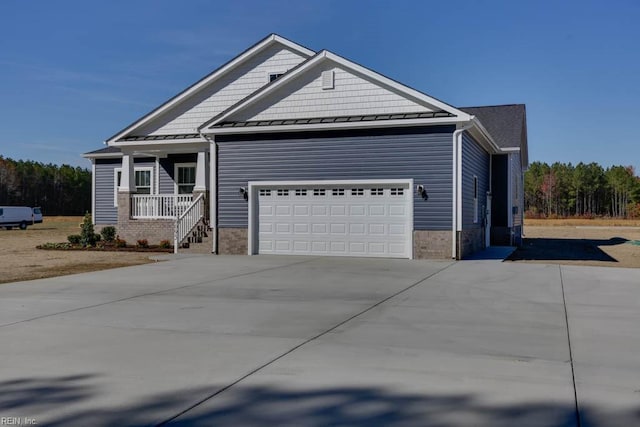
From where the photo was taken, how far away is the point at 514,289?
36.3ft

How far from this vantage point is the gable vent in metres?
18.2

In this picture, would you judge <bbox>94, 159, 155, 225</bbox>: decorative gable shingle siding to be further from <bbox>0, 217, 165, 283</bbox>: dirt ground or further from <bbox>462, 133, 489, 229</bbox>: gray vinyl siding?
<bbox>462, 133, 489, 229</bbox>: gray vinyl siding

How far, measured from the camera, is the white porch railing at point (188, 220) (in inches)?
800

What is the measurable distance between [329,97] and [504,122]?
1112cm

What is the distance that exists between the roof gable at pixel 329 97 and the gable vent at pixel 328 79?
62 mm

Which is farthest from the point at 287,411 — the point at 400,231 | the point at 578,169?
the point at 578,169

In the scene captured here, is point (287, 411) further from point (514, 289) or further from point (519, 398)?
point (514, 289)

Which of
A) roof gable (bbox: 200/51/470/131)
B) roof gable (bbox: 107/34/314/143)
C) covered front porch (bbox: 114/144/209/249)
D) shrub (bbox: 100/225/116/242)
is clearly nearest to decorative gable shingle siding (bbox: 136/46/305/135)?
roof gable (bbox: 107/34/314/143)

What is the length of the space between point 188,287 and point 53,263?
7853mm

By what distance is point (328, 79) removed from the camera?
717 inches

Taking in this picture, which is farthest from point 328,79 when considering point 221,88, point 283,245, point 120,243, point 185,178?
point 120,243

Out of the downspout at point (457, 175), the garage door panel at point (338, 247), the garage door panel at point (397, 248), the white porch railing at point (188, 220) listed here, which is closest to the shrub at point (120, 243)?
the white porch railing at point (188, 220)

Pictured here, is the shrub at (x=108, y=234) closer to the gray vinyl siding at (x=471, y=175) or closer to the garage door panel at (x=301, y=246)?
the garage door panel at (x=301, y=246)

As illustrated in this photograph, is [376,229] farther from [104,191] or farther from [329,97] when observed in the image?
[104,191]
